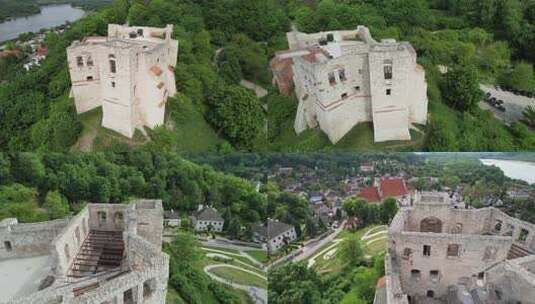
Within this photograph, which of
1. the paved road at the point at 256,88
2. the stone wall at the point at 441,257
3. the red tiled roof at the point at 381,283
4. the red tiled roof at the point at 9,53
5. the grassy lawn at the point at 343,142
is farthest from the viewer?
the red tiled roof at the point at 9,53

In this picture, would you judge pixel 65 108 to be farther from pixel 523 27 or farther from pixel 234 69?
pixel 523 27

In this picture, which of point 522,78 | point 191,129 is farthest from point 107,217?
point 522,78

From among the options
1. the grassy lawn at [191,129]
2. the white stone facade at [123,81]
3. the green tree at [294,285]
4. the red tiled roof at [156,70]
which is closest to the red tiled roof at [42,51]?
the white stone facade at [123,81]

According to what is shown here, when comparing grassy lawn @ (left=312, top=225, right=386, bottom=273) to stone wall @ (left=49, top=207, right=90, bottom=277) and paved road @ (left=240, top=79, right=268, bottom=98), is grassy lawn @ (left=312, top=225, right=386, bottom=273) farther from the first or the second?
stone wall @ (left=49, top=207, right=90, bottom=277)

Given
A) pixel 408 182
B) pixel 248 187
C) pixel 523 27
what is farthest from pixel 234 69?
pixel 523 27

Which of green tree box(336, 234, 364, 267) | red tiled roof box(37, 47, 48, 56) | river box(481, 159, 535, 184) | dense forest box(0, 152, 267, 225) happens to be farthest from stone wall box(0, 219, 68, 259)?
river box(481, 159, 535, 184)

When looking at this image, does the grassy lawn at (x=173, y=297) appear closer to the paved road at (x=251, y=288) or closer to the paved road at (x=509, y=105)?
the paved road at (x=251, y=288)
